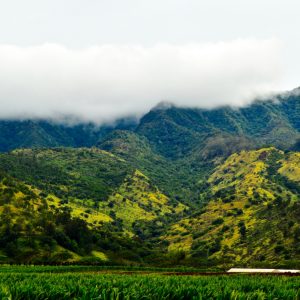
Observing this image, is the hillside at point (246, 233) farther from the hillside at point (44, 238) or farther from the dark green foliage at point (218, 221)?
the hillside at point (44, 238)

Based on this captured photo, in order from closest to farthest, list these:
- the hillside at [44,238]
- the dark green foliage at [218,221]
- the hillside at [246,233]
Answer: the hillside at [44,238] < the hillside at [246,233] < the dark green foliage at [218,221]

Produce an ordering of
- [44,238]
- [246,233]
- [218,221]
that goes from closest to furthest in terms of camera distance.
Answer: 1. [44,238]
2. [246,233]
3. [218,221]

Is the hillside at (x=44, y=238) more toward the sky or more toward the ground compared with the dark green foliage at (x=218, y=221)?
more toward the sky

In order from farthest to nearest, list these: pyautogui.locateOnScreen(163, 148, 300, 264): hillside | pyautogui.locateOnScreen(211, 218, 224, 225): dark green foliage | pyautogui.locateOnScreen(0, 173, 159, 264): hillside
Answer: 1. pyautogui.locateOnScreen(211, 218, 224, 225): dark green foliage
2. pyautogui.locateOnScreen(163, 148, 300, 264): hillside
3. pyautogui.locateOnScreen(0, 173, 159, 264): hillside

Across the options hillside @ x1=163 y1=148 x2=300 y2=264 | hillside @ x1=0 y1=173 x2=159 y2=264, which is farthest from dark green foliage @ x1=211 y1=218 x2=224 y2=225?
hillside @ x1=0 y1=173 x2=159 y2=264

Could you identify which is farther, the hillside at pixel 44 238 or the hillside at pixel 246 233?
the hillside at pixel 246 233

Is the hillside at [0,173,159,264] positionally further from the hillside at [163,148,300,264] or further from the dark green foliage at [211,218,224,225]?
the dark green foliage at [211,218,224,225]

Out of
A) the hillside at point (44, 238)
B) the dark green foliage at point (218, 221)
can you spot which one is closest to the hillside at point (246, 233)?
the dark green foliage at point (218, 221)

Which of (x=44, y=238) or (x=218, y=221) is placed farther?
(x=218, y=221)

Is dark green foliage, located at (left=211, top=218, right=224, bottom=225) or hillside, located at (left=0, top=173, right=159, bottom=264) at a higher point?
hillside, located at (left=0, top=173, right=159, bottom=264)

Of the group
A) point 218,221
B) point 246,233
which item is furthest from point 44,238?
point 218,221

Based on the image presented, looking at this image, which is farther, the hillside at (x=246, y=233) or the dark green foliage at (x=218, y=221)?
the dark green foliage at (x=218, y=221)

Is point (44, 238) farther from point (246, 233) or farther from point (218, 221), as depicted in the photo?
point (218, 221)

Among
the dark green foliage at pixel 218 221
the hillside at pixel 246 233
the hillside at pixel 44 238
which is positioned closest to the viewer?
the hillside at pixel 44 238
